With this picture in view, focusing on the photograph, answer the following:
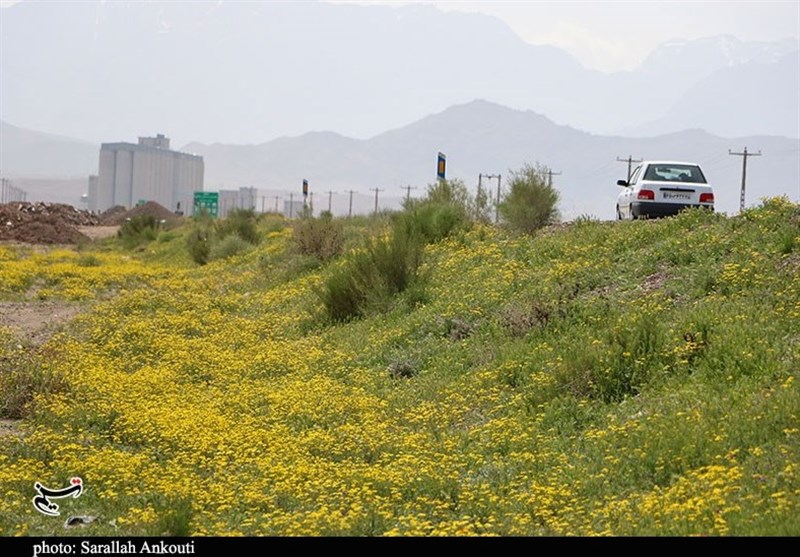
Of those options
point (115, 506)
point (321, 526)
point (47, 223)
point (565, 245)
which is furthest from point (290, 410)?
point (47, 223)

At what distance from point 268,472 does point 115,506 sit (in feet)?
4.54

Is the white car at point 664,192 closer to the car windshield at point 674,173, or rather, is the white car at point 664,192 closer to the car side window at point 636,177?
the car windshield at point 674,173

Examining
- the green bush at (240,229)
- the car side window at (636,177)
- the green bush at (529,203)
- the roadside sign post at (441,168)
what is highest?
the roadside sign post at (441,168)

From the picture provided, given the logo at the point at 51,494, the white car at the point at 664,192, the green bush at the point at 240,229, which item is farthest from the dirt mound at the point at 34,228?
the logo at the point at 51,494

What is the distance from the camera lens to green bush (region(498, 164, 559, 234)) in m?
24.1

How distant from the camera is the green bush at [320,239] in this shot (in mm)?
26689

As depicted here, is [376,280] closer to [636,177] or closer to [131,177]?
[636,177]

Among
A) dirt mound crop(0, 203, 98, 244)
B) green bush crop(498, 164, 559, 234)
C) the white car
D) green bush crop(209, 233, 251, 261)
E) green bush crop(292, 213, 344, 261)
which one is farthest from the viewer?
dirt mound crop(0, 203, 98, 244)

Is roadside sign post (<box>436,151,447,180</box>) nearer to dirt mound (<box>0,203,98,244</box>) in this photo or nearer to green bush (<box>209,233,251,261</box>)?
green bush (<box>209,233,251,261</box>)

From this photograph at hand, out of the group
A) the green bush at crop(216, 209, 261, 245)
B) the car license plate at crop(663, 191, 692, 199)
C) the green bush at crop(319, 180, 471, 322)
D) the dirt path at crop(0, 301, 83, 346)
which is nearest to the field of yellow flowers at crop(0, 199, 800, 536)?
the green bush at crop(319, 180, 471, 322)

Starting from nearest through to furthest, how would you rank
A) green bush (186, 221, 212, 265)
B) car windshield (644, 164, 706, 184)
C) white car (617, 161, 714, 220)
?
white car (617, 161, 714, 220) < car windshield (644, 164, 706, 184) < green bush (186, 221, 212, 265)

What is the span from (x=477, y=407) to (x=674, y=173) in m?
14.0

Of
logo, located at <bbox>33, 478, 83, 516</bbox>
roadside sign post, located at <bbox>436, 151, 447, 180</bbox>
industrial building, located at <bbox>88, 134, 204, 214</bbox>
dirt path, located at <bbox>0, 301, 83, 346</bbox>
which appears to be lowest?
logo, located at <bbox>33, 478, 83, 516</bbox>

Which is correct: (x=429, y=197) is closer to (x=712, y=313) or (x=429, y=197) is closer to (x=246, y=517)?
(x=712, y=313)
